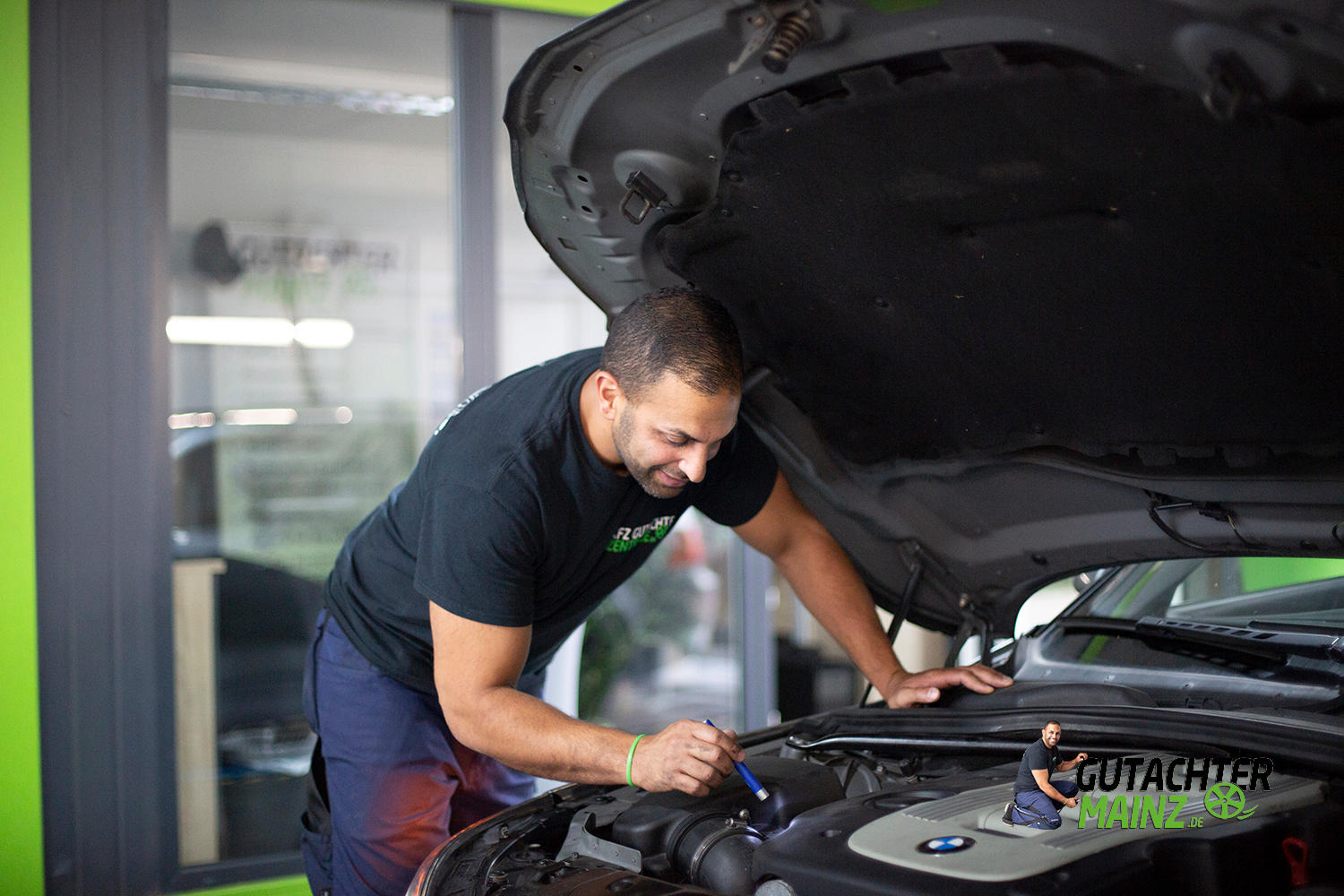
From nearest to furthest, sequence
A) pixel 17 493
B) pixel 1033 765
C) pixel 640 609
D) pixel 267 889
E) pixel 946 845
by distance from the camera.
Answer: pixel 946 845
pixel 1033 765
pixel 17 493
pixel 267 889
pixel 640 609

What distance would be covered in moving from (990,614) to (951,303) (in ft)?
2.66

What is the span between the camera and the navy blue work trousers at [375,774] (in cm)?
202

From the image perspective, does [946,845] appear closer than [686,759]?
Yes

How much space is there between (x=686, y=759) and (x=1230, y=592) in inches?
42.7

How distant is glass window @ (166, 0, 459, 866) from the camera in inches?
136

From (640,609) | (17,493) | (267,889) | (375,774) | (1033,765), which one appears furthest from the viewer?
(640,609)

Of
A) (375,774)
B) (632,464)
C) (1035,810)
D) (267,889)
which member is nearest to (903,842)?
(1035,810)

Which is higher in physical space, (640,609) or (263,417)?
(263,417)

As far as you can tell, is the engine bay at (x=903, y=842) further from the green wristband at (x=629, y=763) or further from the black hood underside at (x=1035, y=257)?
the black hood underside at (x=1035, y=257)

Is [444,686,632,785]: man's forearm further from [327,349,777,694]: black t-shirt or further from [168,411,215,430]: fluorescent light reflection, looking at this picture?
[168,411,215,430]: fluorescent light reflection

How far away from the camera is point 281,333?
3678 millimetres

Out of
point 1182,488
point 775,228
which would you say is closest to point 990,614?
point 1182,488

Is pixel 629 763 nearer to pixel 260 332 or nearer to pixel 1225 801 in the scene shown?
pixel 1225 801

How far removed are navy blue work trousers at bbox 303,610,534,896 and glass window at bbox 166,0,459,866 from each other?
1.43 meters
